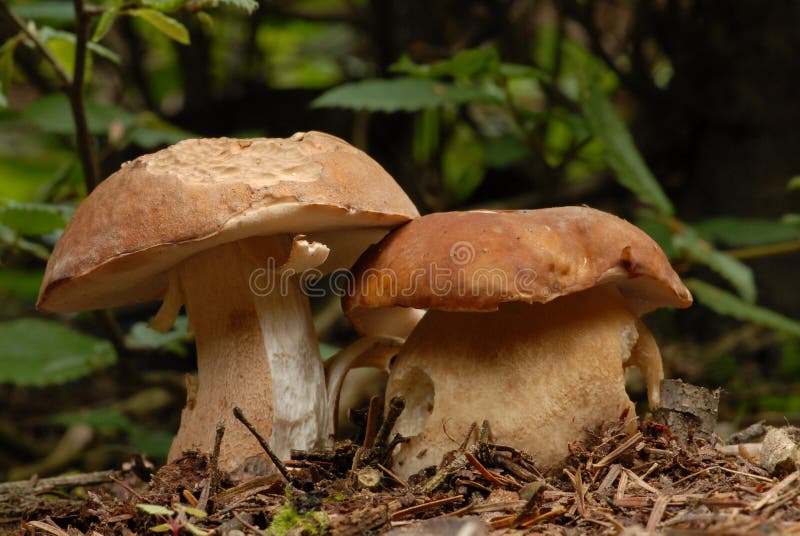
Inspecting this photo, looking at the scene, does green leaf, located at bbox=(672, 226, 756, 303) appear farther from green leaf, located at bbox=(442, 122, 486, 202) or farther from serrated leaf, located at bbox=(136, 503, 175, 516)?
serrated leaf, located at bbox=(136, 503, 175, 516)

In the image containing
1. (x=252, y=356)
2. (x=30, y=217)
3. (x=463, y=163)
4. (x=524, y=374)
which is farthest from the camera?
(x=463, y=163)

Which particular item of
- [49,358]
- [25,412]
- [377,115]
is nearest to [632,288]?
[49,358]

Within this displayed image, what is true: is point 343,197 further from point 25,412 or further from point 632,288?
point 25,412

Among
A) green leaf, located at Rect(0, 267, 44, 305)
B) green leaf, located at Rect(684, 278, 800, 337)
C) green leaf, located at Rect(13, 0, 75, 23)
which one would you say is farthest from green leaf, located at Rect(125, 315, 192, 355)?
green leaf, located at Rect(684, 278, 800, 337)

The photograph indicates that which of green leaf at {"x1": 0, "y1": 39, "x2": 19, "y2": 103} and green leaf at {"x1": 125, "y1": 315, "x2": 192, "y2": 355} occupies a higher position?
Answer: green leaf at {"x1": 0, "y1": 39, "x2": 19, "y2": 103}

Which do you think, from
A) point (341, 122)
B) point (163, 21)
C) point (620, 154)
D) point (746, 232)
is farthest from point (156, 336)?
point (746, 232)

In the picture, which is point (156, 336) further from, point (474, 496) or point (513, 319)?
point (474, 496)

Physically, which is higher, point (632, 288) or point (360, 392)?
point (632, 288)
